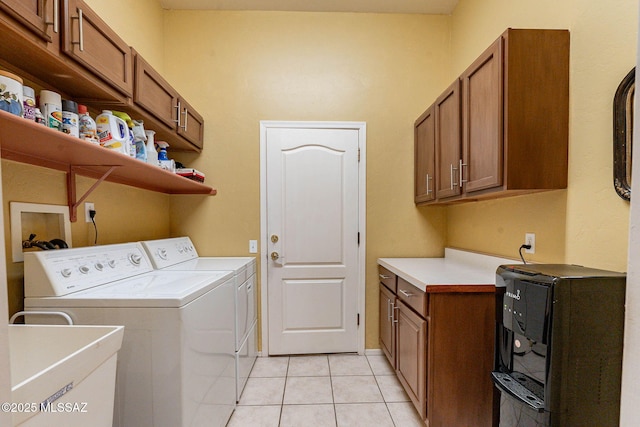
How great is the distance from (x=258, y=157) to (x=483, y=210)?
1.86 metres

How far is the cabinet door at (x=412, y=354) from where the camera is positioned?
5.52 ft

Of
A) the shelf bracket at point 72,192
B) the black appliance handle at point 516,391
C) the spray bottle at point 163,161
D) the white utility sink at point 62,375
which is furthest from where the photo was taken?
the spray bottle at point 163,161

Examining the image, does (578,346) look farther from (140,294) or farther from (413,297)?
(140,294)

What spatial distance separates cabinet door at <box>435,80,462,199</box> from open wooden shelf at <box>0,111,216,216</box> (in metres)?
1.80

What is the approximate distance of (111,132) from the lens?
1447 mm

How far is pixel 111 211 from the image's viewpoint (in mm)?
1937

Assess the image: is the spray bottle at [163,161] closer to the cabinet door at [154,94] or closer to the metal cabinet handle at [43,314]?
the cabinet door at [154,94]

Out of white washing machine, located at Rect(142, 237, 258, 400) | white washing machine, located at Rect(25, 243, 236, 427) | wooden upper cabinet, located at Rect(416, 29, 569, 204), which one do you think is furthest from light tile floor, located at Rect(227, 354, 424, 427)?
wooden upper cabinet, located at Rect(416, 29, 569, 204)

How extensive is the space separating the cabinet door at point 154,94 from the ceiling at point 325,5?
1.08m

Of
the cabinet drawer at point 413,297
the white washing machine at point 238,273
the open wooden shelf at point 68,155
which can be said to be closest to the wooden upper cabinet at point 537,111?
the cabinet drawer at point 413,297

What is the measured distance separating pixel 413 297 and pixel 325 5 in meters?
2.48

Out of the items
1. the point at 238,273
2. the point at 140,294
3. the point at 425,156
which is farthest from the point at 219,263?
the point at 425,156

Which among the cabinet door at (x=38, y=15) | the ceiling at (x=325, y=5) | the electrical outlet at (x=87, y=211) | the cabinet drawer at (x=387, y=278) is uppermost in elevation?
the ceiling at (x=325, y=5)

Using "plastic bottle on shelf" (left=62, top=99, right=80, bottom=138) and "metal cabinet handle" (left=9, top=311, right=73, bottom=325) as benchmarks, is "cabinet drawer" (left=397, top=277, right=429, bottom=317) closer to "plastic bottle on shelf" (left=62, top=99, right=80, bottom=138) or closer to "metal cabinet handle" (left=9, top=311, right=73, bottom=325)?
"metal cabinet handle" (left=9, top=311, right=73, bottom=325)
